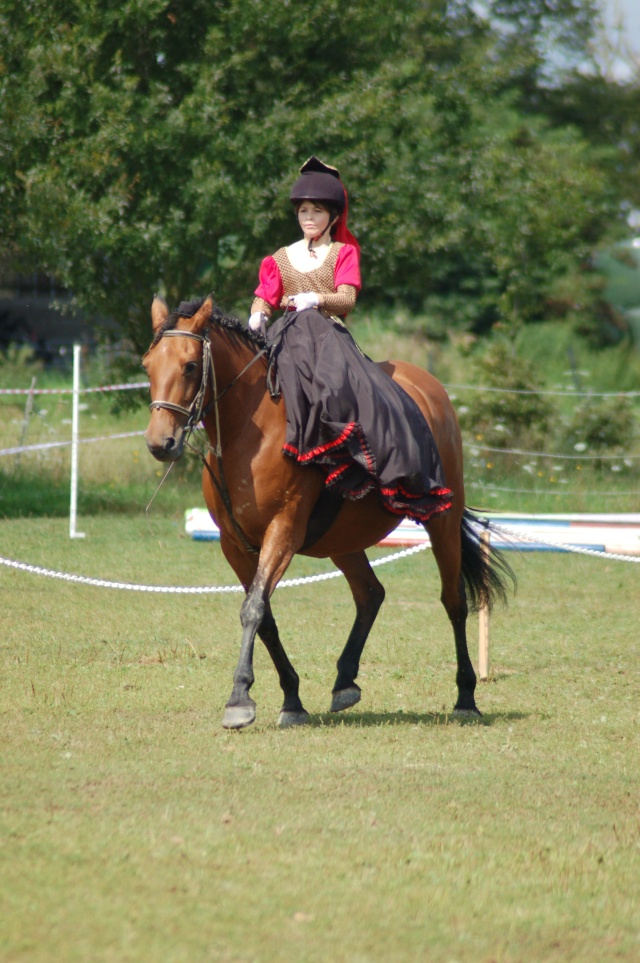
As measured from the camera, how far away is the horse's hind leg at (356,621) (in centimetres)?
721

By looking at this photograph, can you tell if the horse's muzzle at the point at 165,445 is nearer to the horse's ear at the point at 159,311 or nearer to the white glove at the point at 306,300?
the horse's ear at the point at 159,311

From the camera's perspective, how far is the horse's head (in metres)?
5.81

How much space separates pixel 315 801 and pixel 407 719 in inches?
76.8

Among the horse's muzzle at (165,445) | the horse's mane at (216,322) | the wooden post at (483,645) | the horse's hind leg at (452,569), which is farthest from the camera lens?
the wooden post at (483,645)

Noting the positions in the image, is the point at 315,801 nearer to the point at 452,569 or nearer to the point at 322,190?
the point at 452,569

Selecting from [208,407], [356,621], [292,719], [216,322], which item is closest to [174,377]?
[208,407]

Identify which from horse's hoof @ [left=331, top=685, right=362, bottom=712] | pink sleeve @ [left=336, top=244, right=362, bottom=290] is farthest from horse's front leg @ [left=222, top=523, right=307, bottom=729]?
pink sleeve @ [left=336, top=244, right=362, bottom=290]

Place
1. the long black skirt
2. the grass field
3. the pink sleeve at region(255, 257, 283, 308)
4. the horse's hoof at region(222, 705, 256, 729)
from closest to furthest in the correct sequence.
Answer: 1. the grass field
2. the horse's hoof at region(222, 705, 256, 729)
3. the long black skirt
4. the pink sleeve at region(255, 257, 283, 308)

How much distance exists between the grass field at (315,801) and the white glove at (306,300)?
2.25 m

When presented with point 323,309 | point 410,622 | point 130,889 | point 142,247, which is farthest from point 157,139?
point 130,889

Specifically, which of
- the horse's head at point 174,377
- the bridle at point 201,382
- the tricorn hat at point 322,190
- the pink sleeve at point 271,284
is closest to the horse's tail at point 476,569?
the pink sleeve at point 271,284

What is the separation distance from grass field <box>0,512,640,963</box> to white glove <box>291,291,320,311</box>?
2255 millimetres

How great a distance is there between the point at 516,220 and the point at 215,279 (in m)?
5.25

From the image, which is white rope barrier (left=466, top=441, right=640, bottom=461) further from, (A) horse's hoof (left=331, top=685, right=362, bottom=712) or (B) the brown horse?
(B) the brown horse
